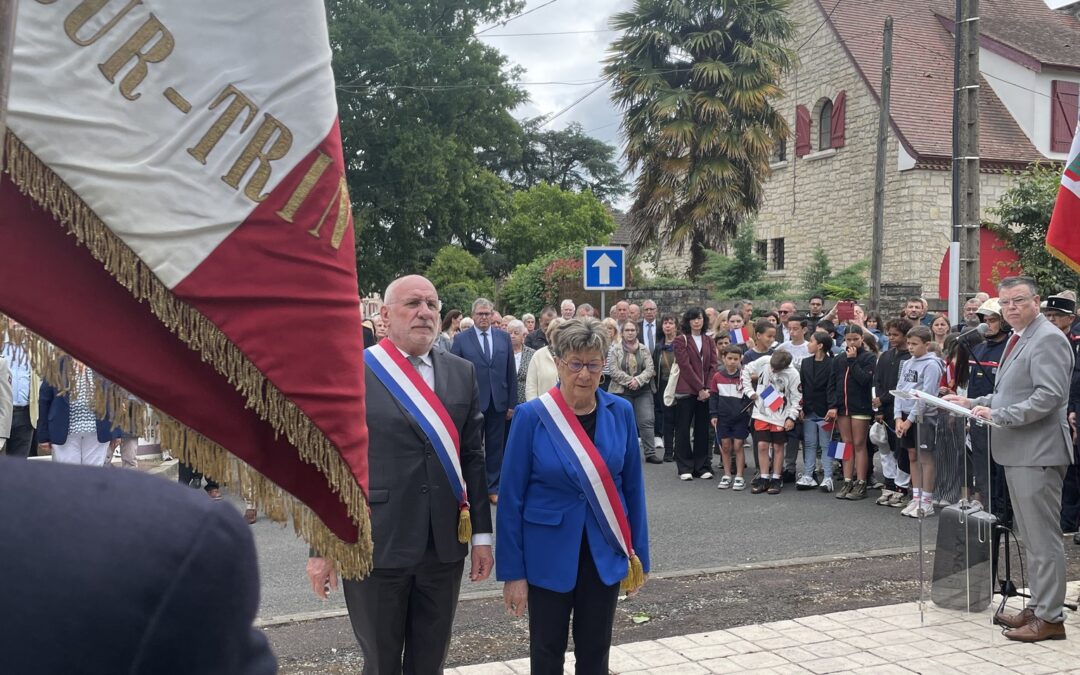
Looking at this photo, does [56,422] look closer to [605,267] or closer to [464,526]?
[464,526]

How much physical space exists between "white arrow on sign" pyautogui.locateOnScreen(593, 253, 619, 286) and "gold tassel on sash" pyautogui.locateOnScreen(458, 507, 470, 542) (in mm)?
9904

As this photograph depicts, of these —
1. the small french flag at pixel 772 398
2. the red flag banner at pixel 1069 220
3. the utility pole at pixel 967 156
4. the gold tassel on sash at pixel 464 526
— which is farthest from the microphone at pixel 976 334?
the gold tassel on sash at pixel 464 526

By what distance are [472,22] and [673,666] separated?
36.1m

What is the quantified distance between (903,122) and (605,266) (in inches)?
613

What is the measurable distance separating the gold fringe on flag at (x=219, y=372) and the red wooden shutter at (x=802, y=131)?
28.6 m

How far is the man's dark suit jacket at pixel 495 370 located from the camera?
10.6 metres

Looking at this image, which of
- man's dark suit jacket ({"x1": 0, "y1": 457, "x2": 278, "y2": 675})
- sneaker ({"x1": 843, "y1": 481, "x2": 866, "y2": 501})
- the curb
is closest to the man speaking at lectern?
the curb

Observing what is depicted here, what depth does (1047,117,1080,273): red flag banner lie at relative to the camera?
7.26 m

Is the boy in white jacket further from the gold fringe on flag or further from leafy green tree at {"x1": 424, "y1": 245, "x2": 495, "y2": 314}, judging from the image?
leafy green tree at {"x1": 424, "y1": 245, "x2": 495, "y2": 314}

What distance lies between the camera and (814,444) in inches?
437

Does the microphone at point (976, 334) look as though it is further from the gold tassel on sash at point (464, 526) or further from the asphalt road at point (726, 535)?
the gold tassel on sash at point (464, 526)

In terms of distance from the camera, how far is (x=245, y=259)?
2.21 meters

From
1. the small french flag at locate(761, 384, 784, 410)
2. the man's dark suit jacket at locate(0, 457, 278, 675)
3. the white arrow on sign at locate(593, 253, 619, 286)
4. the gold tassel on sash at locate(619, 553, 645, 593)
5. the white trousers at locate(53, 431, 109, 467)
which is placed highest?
the white arrow on sign at locate(593, 253, 619, 286)

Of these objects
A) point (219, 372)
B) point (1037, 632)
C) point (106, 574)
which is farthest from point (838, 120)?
point (106, 574)
